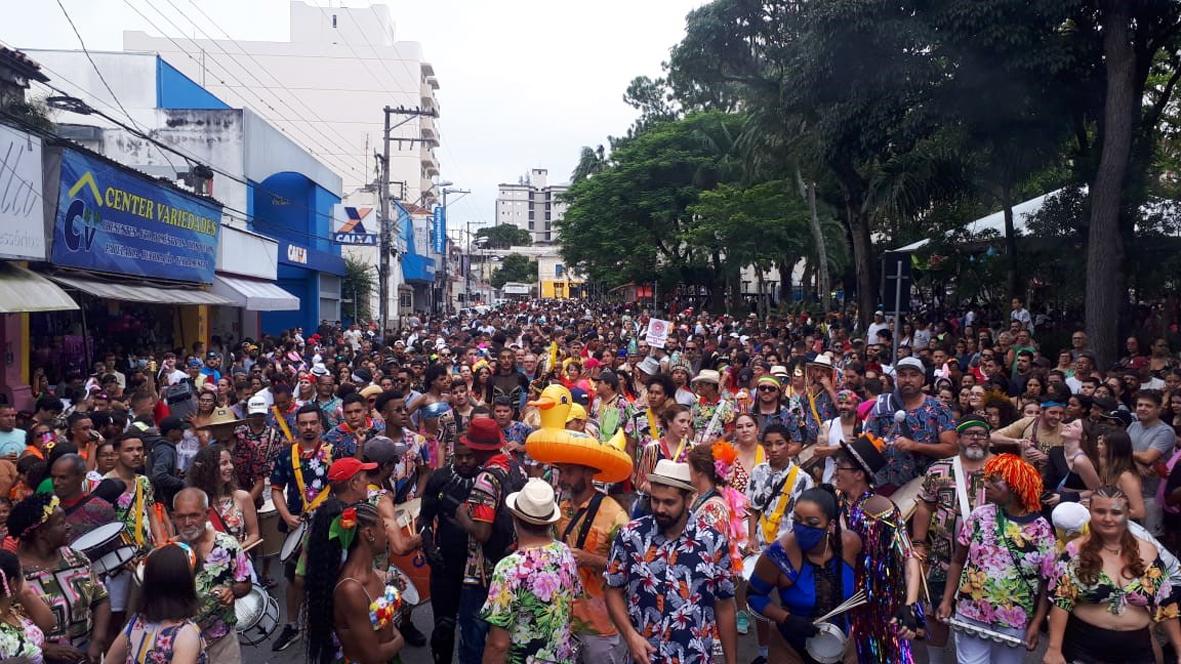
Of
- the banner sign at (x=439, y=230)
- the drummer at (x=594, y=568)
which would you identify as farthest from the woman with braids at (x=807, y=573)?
the banner sign at (x=439, y=230)

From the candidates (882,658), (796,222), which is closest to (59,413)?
(882,658)

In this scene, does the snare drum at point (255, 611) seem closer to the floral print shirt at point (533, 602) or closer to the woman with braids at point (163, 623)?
the woman with braids at point (163, 623)

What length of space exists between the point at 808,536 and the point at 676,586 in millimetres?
658

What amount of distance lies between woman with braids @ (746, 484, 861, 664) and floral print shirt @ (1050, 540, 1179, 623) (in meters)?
1.11

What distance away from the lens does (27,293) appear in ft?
42.7

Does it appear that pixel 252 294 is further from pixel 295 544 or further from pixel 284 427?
pixel 295 544

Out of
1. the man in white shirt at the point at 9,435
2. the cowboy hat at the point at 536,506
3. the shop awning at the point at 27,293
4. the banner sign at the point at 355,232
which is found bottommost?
the man in white shirt at the point at 9,435

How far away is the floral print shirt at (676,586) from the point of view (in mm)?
4164

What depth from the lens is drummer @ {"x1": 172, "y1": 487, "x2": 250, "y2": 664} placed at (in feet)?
15.4

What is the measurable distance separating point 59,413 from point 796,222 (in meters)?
26.4

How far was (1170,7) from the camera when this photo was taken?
1579 cm

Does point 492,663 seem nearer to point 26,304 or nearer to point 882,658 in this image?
point 882,658

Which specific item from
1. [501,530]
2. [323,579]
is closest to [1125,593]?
[501,530]

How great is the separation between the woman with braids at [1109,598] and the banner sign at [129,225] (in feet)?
48.5
